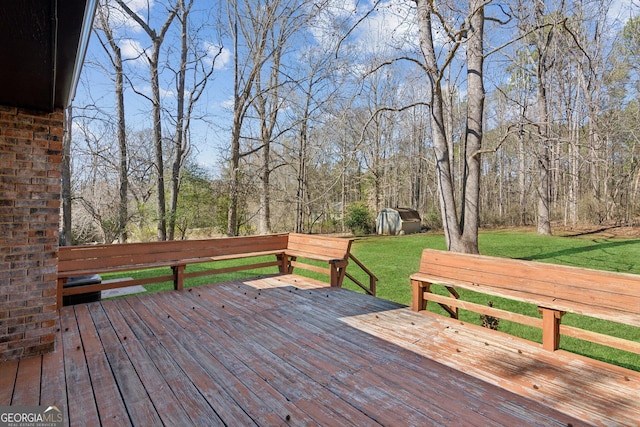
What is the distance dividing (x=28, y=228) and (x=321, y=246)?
3.91 meters

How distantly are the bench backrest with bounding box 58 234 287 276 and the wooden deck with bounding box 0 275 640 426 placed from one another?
0.77m

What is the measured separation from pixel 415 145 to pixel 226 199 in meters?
16.9

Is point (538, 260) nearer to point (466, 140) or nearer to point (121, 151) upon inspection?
point (466, 140)

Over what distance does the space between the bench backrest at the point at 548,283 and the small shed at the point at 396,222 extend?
1372 centimetres

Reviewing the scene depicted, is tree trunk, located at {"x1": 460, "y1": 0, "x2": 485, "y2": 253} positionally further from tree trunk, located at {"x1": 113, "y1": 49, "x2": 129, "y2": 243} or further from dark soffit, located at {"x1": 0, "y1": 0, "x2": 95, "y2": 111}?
tree trunk, located at {"x1": 113, "y1": 49, "x2": 129, "y2": 243}

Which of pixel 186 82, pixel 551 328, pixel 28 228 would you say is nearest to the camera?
pixel 28 228

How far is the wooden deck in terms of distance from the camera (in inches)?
79.4

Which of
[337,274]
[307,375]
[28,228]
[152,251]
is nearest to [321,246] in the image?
[337,274]

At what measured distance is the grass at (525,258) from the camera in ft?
15.2

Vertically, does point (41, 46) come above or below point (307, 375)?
above

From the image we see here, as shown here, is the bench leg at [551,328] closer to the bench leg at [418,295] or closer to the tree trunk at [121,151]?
the bench leg at [418,295]

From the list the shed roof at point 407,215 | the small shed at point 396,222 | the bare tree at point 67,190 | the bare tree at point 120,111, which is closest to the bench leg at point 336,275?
the bare tree at point 67,190

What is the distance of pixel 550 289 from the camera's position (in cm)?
304

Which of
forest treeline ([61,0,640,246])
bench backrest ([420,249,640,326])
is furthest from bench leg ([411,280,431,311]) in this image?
forest treeline ([61,0,640,246])
